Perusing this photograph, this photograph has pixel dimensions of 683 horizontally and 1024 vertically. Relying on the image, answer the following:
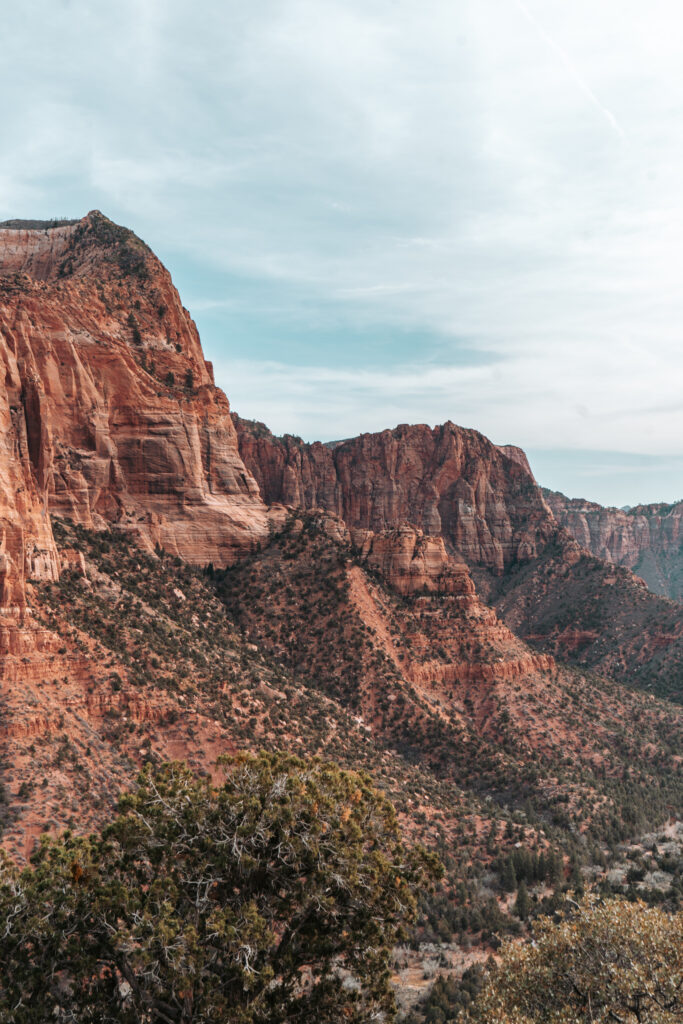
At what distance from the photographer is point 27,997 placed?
17.2 meters

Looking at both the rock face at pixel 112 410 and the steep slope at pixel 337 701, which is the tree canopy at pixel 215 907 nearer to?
the steep slope at pixel 337 701

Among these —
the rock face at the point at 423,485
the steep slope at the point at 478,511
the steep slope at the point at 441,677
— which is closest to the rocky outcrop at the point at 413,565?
the steep slope at the point at 441,677

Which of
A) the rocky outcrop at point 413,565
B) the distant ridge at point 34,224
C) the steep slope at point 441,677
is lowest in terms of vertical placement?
the steep slope at point 441,677

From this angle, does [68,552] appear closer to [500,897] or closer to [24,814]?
[24,814]

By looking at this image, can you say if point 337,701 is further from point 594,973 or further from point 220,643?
point 594,973

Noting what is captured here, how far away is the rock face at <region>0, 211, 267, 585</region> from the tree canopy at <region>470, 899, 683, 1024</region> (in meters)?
34.8

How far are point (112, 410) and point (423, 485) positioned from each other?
8805 cm

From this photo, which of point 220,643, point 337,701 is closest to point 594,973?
point 220,643

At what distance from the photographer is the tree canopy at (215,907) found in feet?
56.7

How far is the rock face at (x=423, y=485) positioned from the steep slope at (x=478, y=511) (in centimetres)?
22

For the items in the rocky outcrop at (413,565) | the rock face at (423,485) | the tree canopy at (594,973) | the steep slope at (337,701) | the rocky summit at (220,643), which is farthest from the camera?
the rock face at (423,485)

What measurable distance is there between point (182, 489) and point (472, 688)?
36.7m

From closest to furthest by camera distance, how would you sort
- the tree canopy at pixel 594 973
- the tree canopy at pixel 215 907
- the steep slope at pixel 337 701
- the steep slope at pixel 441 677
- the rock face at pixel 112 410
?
1. the tree canopy at pixel 215 907
2. the tree canopy at pixel 594 973
3. the steep slope at pixel 337 701
4. the rock face at pixel 112 410
5. the steep slope at pixel 441 677

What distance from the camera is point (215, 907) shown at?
18.8 metres
